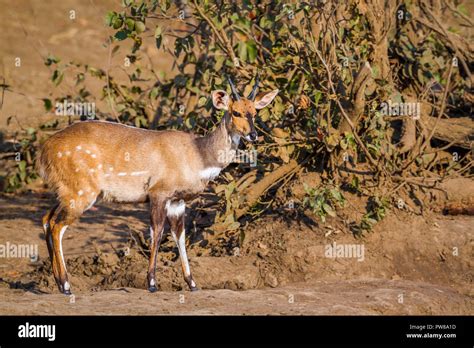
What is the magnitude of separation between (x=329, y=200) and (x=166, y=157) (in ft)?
7.38

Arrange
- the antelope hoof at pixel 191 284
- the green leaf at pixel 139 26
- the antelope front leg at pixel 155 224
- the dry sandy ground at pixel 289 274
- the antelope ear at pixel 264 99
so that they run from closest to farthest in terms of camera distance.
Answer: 1. the dry sandy ground at pixel 289 274
2. the antelope front leg at pixel 155 224
3. the antelope hoof at pixel 191 284
4. the antelope ear at pixel 264 99
5. the green leaf at pixel 139 26

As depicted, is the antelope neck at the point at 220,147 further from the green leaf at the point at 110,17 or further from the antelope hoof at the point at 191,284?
the green leaf at the point at 110,17

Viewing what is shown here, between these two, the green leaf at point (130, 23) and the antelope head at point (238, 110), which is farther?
the green leaf at point (130, 23)

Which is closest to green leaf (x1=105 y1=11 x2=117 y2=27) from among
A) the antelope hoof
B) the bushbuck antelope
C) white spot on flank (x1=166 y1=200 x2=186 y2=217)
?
the bushbuck antelope

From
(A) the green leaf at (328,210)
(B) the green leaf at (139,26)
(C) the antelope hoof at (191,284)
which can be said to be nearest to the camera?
(C) the antelope hoof at (191,284)

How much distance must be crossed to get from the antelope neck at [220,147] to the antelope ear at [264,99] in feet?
1.28

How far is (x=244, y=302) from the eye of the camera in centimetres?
905

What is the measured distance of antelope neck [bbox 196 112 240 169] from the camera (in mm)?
10070

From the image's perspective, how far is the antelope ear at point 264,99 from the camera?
10.2m

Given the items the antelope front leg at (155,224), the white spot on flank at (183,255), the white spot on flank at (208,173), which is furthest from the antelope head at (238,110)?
the white spot on flank at (183,255)

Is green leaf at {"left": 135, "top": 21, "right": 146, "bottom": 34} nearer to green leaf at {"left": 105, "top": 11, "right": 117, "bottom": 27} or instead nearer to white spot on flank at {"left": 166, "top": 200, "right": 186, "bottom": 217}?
green leaf at {"left": 105, "top": 11, "right": 117, "bottom": 27}

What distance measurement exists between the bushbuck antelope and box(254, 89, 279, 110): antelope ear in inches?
0.5

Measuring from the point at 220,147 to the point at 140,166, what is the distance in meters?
0.92

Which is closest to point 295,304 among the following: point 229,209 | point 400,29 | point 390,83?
point 229,209
